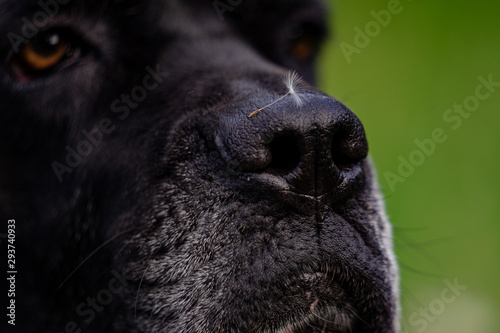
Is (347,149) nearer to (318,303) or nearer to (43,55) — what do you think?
(318,303)

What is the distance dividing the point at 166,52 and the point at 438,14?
17.2ft

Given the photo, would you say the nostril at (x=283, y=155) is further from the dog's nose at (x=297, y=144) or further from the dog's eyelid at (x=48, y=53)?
the dog's eyelid at (x=48, y=53)

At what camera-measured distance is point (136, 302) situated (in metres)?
2.29

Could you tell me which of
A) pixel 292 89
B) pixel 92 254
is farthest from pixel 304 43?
pixel 92 254

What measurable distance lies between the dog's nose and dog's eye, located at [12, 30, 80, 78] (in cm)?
93

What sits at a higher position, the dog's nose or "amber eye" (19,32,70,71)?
"amber eye" (19,32,70,71)

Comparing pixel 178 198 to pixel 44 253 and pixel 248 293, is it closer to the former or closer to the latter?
pixel 248 293

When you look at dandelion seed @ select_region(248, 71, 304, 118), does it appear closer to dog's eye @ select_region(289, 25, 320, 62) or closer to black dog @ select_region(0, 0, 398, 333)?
black dog @ select_region(0, 0, 398, 333)

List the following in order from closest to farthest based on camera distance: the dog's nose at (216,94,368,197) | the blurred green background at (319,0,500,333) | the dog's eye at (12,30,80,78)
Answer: the dog's nose at (216,94,368,197)
the dog's eye at (12,30,80,78)
the blurred green background at (319,0,500,333)

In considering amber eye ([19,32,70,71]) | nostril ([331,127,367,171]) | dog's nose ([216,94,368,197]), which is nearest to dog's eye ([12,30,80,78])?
amber eye ([19,32,70,71])

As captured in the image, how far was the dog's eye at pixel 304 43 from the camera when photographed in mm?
3588

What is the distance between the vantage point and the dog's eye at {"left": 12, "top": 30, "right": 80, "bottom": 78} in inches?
99.4

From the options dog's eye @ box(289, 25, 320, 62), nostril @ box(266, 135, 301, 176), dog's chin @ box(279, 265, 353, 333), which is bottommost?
dog's chin @ box(279, 265, 353, 333)

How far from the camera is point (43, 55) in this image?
2.55 m
